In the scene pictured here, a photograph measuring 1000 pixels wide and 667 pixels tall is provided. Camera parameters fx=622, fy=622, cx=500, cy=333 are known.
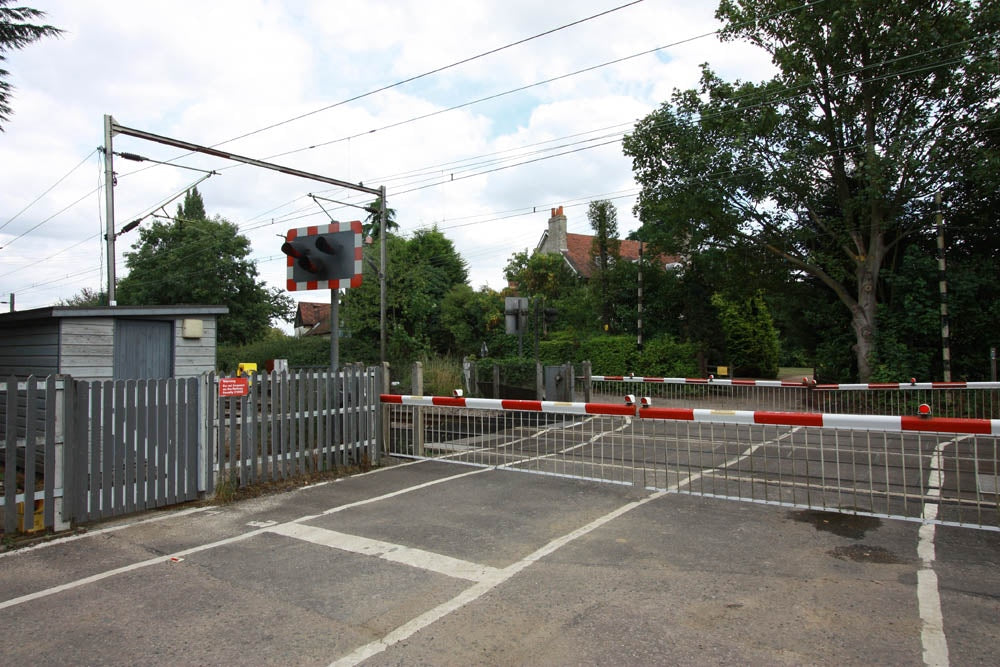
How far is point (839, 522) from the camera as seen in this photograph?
5.49 metres

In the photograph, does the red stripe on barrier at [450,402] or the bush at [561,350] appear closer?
the red stripe on barrier at [450,402]

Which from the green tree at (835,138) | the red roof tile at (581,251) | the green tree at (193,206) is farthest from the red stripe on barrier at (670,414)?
the green tree at (193,206)

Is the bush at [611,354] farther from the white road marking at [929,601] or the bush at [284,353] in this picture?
the white road marking at [929,601]

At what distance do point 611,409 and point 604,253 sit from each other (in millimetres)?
25207

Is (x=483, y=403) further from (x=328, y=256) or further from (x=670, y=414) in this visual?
(x=328, y=256)

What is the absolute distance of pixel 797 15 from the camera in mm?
18234

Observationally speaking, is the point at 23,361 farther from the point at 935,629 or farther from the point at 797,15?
the point at 797,15

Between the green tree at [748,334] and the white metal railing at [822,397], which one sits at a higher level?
the green tree at [748,334]

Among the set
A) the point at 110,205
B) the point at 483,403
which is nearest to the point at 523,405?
the point at 483,403

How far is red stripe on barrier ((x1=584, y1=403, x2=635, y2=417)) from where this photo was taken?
6.60 m

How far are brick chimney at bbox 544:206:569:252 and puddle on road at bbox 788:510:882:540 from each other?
44213 millimetres

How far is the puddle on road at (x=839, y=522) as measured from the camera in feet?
17.1

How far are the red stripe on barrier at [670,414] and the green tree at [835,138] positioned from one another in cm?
1414

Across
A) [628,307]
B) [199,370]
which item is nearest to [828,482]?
[199,370]
